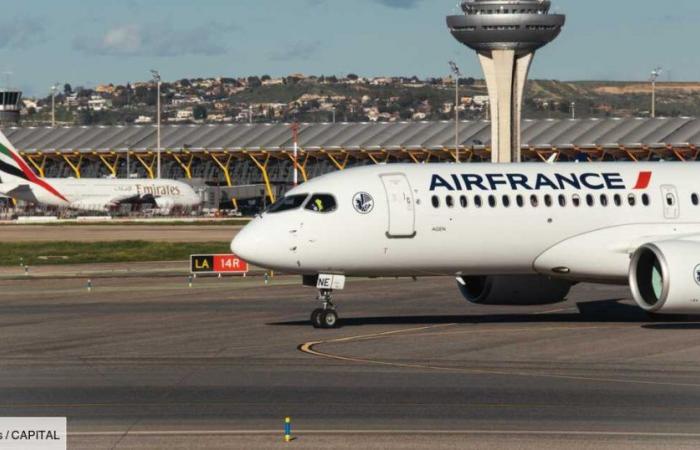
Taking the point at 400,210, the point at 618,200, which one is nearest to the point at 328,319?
the point at 400,210

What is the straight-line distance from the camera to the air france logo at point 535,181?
34981mm

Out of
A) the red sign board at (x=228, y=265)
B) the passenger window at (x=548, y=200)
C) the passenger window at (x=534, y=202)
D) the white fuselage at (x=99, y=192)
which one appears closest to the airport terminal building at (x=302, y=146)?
the white fuselage at (x=99, y=192)

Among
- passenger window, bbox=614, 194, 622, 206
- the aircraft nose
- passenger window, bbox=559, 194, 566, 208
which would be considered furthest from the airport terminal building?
the aircraft nose

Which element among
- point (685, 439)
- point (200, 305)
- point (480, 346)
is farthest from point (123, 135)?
point (685, 439)

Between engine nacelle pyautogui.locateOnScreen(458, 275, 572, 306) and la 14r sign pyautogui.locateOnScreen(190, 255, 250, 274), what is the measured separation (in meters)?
21.1

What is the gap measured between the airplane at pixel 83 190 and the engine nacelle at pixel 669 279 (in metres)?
103

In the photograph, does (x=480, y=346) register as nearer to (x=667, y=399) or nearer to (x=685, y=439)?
(x=667, y=399)

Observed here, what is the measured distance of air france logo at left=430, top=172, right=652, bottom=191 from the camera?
34981 mm

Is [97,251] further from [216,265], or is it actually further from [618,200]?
[618,200]

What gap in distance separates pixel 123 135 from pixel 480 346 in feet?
513

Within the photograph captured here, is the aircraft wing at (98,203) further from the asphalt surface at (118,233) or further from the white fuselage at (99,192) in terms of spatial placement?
the asphalt surface at (118,233)

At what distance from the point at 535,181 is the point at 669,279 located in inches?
195

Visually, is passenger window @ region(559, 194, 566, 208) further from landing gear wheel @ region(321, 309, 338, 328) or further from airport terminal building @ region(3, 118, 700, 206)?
airport terminal building @ region(3, 118, 700, 206)

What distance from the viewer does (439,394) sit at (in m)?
23.5
